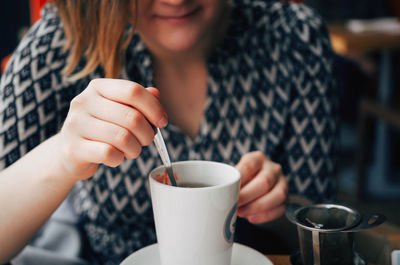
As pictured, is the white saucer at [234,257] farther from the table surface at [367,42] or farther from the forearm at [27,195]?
the table surface at [367,42]

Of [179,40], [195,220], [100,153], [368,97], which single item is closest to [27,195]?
[100,153]

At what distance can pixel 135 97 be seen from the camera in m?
0.56

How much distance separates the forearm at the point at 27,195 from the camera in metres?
0.70

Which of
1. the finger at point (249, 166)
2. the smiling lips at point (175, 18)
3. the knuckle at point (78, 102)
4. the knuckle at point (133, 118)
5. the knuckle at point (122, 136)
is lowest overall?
the finger at point (249, 166)

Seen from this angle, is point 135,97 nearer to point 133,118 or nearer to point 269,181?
point 133,118

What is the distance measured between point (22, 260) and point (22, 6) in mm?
2612

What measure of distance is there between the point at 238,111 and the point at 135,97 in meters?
0.57

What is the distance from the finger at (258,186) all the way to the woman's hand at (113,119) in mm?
197

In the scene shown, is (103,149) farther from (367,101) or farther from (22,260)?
(367,101)

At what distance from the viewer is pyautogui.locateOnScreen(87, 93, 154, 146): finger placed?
57 cm

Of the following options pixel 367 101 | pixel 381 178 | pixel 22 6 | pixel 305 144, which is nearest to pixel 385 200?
pixel 381 178

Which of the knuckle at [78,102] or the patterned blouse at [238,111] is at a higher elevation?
the knuckle at [78,102]

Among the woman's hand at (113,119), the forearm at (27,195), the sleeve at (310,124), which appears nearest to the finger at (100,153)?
the woman's hand at (113,119)

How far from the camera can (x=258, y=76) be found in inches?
43.8
